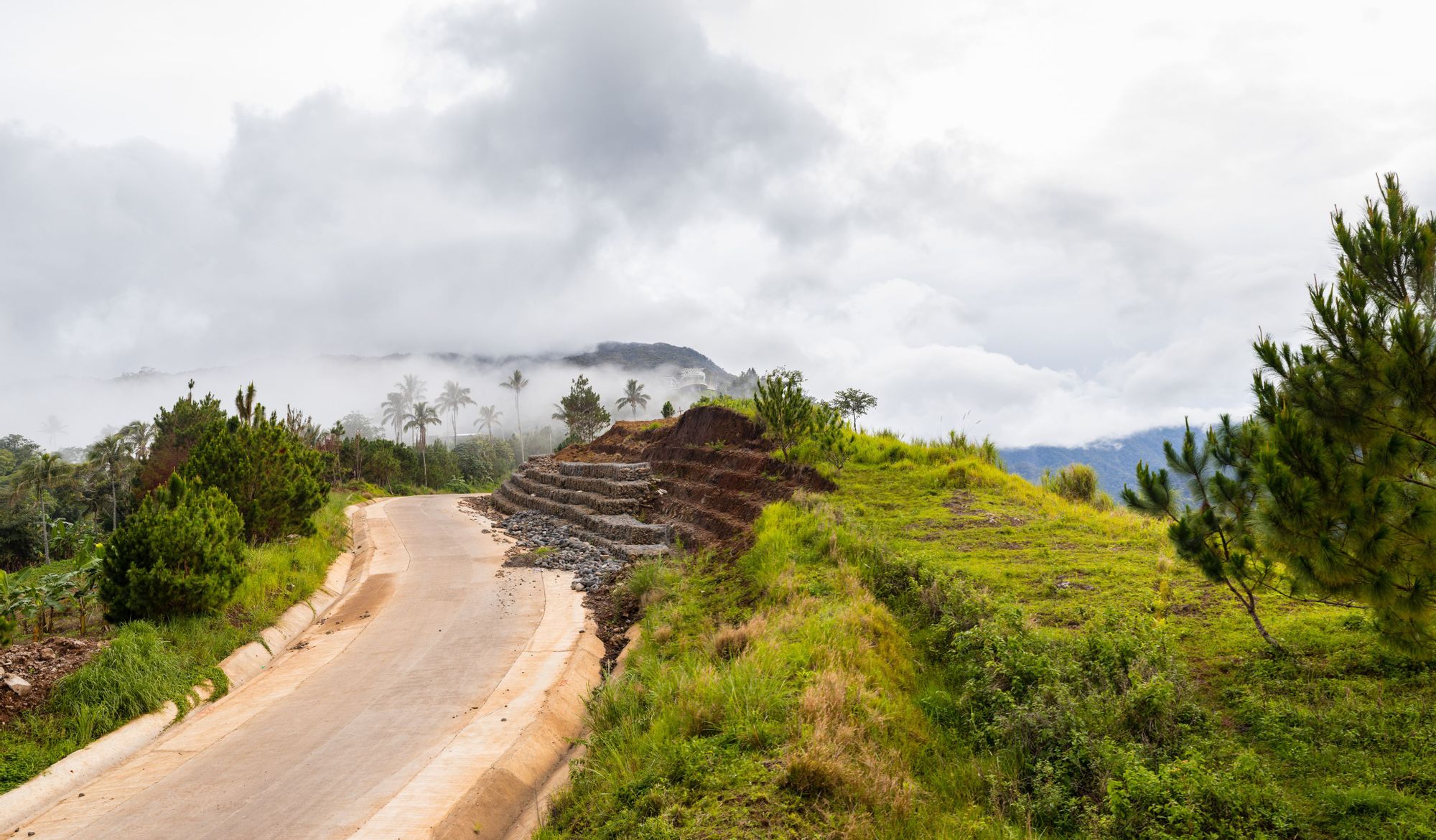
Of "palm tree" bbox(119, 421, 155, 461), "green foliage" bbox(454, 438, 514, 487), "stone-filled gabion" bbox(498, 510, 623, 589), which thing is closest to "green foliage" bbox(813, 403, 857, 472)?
"stone-filled gabion" bbox(498, 510, 623, 589)

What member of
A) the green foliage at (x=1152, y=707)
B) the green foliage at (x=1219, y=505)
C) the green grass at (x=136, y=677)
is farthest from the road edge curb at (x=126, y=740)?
the green foliage at (x=1219, y=505)

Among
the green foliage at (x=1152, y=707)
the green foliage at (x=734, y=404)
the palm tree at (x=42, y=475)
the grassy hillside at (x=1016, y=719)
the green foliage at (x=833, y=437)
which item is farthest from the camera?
the palm tree at (x=42, y=475)

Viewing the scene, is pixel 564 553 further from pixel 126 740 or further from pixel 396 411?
pixel 396 411

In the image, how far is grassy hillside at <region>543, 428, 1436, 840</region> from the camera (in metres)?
3.99

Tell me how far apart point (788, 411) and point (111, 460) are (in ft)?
113

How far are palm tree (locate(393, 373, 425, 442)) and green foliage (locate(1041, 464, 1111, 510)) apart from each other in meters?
110

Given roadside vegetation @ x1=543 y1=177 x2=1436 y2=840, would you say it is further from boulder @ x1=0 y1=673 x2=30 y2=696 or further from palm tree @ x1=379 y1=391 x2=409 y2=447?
palm tree @ x1=379 y1=391 x2=409 y2=447

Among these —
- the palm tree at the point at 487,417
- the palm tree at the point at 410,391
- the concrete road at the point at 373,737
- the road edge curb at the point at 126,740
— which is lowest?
the concrete road at the point at 373,737

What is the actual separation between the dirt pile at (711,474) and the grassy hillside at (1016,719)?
6324 millimetres

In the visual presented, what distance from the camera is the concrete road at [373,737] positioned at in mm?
5418

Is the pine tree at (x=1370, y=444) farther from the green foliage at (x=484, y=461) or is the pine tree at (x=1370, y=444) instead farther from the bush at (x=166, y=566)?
the green foliage at (x=484, y=461)

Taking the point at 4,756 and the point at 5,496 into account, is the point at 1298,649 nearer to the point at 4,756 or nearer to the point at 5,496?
the point at 4,756

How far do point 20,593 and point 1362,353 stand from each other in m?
12.8

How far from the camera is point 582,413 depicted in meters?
54.4
